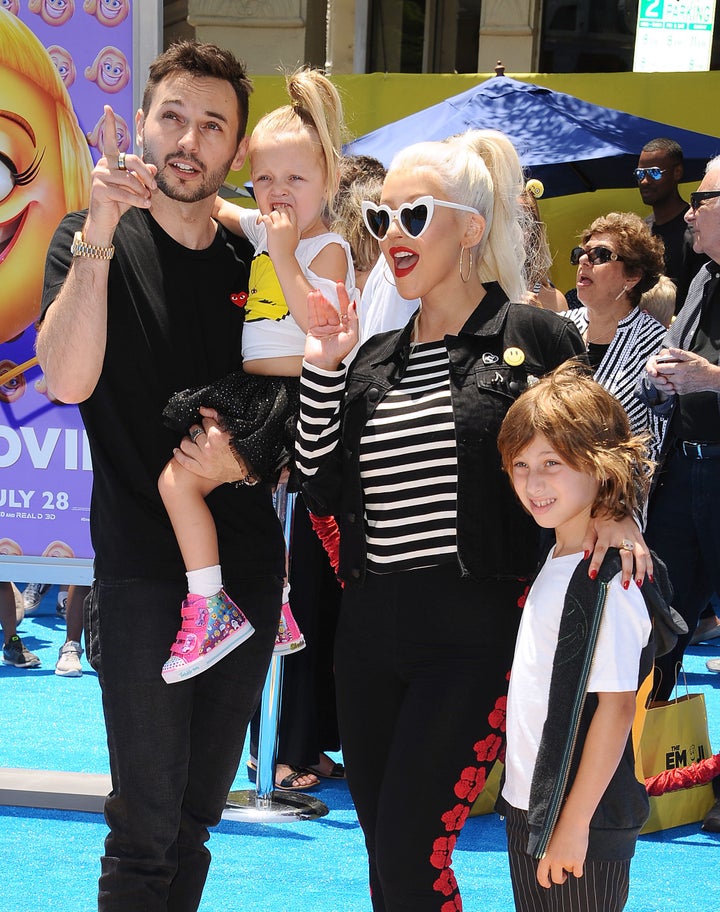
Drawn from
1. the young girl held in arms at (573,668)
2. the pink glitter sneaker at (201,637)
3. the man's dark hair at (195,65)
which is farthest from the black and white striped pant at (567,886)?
the man's dark hair at (195,65)

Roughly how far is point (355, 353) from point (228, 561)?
596 mm

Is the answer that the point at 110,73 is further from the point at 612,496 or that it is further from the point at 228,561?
the point at 612,496

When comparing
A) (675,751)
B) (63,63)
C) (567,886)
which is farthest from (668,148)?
(567,886)

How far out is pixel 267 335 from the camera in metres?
2.90

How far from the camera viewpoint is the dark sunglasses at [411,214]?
2596 millimetres

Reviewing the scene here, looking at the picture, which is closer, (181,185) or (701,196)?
(181,185)

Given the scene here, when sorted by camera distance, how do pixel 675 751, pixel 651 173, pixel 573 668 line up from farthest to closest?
pixel 651 173
pixel 675 751
pixel 573 668

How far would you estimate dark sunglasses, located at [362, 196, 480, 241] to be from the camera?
2.60 metres

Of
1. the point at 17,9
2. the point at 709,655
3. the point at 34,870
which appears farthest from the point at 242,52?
the point at 34,870

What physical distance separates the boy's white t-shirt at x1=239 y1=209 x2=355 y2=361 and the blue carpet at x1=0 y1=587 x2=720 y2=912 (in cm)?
183

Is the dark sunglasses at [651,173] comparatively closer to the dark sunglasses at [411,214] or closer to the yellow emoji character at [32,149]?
the yellow emoji character at [32,149]

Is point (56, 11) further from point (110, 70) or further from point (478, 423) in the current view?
point (478, 423)

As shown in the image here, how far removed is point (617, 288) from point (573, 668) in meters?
3.16

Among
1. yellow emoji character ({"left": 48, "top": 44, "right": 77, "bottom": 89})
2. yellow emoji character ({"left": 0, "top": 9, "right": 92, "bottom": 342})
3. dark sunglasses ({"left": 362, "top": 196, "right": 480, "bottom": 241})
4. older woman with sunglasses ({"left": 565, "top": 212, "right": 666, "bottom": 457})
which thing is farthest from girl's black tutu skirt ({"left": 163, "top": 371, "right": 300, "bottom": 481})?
older woman with sunglasses ({"left": 565, "top": 212, "right": 666, "bottom": 457})
